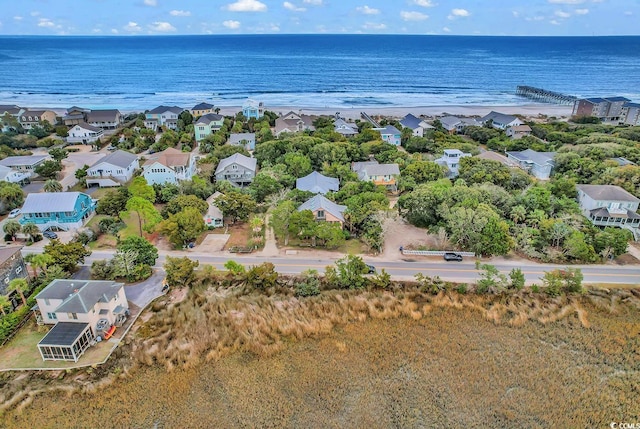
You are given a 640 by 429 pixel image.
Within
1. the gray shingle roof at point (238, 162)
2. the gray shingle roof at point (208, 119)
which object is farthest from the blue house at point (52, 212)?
the gray shingle roof at point (208, 119)

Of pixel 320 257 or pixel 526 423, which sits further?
pixel 320 257

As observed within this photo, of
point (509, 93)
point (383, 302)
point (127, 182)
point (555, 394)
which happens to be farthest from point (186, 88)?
point (555, 394)

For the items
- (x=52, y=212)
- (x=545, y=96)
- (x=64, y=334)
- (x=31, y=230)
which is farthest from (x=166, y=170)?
(x=545, y=96)

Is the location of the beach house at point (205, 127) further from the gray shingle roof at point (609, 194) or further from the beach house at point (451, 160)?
the gray shingle roof at point (609, 194)

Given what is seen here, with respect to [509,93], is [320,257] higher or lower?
lower

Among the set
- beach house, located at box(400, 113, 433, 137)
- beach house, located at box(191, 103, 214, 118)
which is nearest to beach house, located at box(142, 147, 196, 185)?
beach house, located at box(191, 103, 214, 118)

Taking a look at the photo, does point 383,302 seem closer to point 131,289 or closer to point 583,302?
point 583,302
